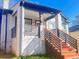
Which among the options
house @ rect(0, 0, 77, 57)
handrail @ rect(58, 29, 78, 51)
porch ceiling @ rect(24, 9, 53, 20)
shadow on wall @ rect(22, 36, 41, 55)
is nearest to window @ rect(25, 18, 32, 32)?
house @ rect(0, 0, 77, 57)

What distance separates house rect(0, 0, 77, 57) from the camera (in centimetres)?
1373

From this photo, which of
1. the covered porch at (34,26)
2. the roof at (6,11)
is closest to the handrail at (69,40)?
the covered porch at (34,26)

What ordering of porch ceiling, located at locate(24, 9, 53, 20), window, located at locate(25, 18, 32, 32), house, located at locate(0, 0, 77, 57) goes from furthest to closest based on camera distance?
window, located at locate(25, 18, 32, 32) < porch ceiling, located at locate(24, 9, 53, 20) < house, located at locate(0, 0, 77, 57)

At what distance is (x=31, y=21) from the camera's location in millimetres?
15812

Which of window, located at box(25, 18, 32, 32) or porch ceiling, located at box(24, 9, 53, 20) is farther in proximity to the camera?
window, located at box(25, 18, 32, 32)

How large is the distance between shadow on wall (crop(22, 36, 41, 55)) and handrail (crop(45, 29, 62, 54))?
3.55 feet

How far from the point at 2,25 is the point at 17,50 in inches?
180

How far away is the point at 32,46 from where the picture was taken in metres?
14.3

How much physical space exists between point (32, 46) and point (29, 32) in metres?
1.69

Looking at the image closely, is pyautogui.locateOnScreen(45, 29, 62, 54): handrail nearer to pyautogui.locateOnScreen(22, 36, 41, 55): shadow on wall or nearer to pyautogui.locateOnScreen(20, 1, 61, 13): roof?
pyautogui.locateOnScreen(22, 36, 41, 55): shadow on wall

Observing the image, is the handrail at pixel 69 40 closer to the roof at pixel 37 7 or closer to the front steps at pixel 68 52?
the front steps at pixel 68 52

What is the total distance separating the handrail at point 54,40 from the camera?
1331cm

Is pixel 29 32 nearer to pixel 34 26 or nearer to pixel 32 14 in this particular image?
pixel 34 26

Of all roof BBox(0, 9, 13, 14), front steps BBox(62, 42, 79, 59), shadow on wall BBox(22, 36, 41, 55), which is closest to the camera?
front steps BBox(62, 42, 79, 59)
